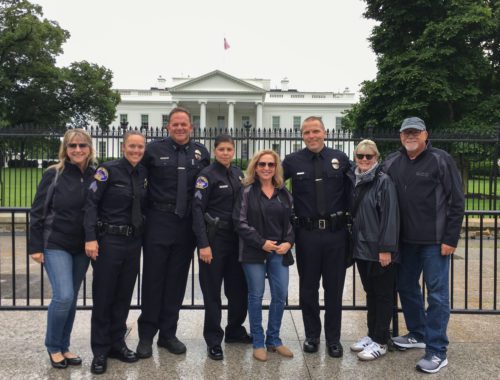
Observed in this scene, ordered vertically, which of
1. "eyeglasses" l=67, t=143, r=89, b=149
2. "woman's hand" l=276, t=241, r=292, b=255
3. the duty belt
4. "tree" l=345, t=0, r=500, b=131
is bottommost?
"woman's hand" l=276, t=241, r=292, b=255

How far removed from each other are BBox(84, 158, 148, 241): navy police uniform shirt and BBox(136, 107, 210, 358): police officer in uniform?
251mm

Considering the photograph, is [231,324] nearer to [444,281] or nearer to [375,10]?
[444,281]

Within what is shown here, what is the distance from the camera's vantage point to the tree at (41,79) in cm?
3375

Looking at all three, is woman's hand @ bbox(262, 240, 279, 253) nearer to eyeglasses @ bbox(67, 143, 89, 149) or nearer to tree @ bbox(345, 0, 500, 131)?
eyeglasses @ bbox(67, 143, 89, 149)

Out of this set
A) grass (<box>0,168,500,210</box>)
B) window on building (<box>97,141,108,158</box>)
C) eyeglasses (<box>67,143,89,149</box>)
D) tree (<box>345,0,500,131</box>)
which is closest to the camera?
eyeglasses (<box>67,143,89,149</box>)

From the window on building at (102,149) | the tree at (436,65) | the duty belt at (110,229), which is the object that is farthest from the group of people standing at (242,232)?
the tree at (436,65)

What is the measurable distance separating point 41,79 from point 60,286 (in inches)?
1473

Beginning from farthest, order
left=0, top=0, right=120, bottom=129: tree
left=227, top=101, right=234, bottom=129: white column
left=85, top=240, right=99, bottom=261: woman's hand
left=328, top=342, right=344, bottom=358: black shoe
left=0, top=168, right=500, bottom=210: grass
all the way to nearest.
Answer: left=227, top=101, right=234, bottom=129: white column → left=0, top=0, right=120, bottom=129: tree → left=0, top=168, right=500, bottom=210: grass → left=328, top=342, right=344, bottom=358: black shoe → left=85, top=240, right=99, bottom=261: woman's hand

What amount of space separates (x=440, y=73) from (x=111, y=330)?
69.2ft

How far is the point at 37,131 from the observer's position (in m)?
10.5

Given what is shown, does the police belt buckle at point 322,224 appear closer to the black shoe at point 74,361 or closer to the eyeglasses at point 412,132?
the eyeglasses at point 412,132

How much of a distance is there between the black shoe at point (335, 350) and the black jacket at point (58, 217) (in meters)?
2.33

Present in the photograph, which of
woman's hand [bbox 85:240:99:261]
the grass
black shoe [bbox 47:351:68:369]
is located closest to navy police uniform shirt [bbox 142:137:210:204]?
woman's hand [bbox 85:240:99:261]

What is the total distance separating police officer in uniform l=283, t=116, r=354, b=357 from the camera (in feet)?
12.8
